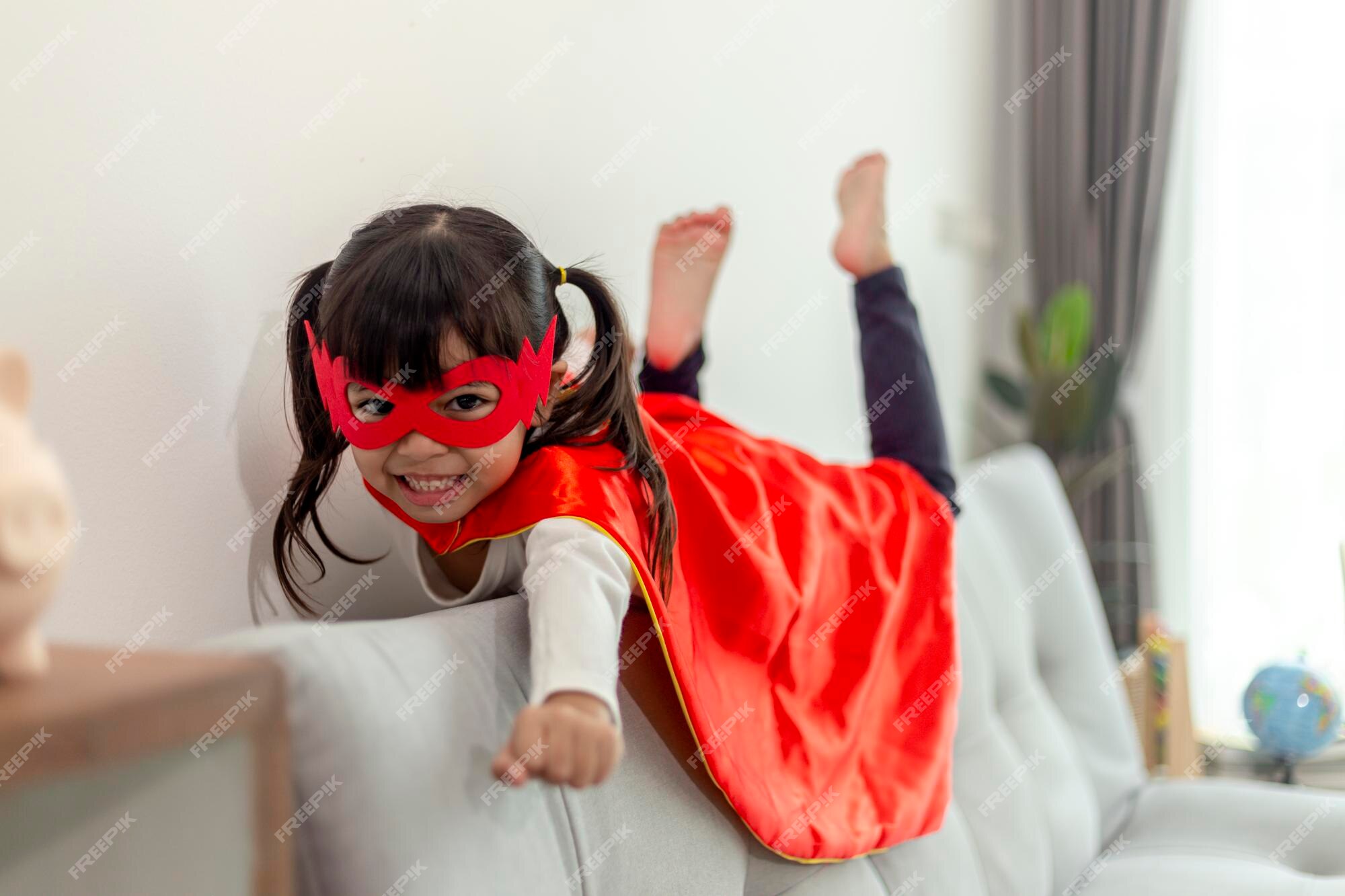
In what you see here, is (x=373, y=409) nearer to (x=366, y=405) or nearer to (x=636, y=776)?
(x=366, y=405)

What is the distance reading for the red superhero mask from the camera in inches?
30.2

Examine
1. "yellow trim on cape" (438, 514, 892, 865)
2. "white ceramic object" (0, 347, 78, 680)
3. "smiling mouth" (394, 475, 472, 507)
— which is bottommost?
"yellow trim on cape" (438, 514, 892, 865)

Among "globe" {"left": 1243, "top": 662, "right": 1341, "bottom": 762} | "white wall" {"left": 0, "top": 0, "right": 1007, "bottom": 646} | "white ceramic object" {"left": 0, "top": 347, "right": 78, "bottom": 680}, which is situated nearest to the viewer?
"white ceramic object" {"left": 0, "top": 347, "right": 78, "bottom": 680}

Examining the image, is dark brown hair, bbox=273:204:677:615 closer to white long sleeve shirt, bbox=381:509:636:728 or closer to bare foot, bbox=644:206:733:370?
white long sleeve shirt, bbox=381:509:636:728

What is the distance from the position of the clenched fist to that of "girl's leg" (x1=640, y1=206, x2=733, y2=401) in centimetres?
70

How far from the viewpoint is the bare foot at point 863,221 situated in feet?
4.60

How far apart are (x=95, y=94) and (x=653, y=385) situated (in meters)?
0.70

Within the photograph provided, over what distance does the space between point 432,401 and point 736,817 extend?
447mm

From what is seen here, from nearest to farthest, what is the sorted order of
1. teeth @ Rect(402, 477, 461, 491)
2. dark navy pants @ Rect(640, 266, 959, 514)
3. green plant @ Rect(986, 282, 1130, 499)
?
teeth @ Rect(402, 477, 461, 491) < dark navy pants @ Rect(640, 266, 959, 514) < green plant @ Rect(986, 282, 1130, 499)

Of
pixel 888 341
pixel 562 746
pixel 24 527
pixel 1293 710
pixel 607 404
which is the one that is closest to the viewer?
pixel 24 527

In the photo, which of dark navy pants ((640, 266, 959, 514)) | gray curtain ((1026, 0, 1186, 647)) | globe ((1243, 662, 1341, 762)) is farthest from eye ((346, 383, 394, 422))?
gray curtain ((1026, 0, 1186, 647))

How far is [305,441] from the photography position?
2.91ft

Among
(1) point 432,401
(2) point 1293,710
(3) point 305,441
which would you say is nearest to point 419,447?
(1) point 432,401

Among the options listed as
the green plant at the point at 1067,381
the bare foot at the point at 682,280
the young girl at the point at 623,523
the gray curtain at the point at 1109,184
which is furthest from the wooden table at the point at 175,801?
the gray curtain at the point at 1109,184
